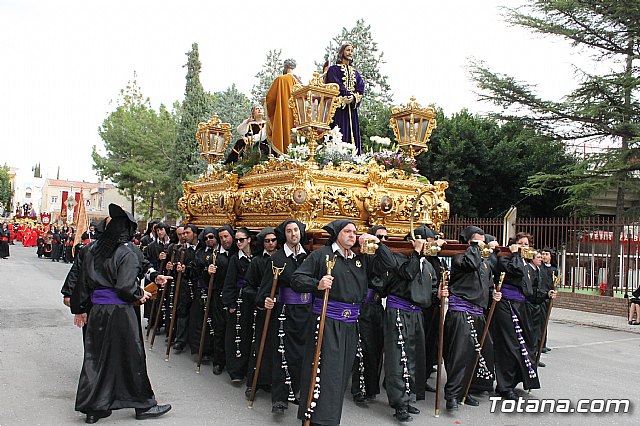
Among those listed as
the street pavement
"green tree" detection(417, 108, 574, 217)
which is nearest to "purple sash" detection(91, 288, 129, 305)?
the street pavement

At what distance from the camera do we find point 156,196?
3538 cm

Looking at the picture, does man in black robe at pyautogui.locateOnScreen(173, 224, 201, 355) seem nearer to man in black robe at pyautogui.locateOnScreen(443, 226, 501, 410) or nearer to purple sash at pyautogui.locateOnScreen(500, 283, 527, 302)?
man in black robe at pyautogui.locateOnScreen(443, 226, 501, 410)

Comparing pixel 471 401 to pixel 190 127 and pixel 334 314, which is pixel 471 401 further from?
pixel 190 127

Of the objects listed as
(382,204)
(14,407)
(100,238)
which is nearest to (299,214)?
(382,204)

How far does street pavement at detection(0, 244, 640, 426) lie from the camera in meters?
5.49

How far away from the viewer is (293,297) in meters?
5.98

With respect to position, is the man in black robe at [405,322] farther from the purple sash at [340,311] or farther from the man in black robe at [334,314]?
the purple sash at [340,311]

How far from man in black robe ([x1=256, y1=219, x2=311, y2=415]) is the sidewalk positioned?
936cm

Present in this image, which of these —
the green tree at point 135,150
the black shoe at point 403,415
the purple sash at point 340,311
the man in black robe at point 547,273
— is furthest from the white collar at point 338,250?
the green tree at point 135,150

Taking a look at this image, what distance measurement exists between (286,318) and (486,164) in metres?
16.1

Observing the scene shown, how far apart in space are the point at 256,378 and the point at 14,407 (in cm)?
227

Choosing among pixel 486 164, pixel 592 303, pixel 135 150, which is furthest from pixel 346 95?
pixel 135 150

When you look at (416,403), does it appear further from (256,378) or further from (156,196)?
(156,196)

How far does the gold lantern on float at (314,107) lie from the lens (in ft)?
22.7
